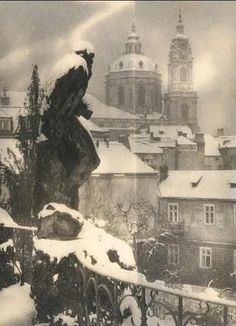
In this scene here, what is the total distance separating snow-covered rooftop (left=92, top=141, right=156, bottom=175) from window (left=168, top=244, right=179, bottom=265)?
45 cm

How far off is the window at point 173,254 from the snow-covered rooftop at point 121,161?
454 millimetres

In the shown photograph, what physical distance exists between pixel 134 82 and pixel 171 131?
0.46 metres

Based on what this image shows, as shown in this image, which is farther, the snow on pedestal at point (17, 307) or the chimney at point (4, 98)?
the chimney at point (4, 98)

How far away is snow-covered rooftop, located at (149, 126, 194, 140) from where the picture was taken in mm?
2939

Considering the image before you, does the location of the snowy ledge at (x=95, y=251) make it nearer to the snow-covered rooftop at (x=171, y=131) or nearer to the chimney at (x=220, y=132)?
the chimney at (x=220, y=132)

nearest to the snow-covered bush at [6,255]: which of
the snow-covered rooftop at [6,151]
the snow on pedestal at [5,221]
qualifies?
the snow on pedestal at [5,221]

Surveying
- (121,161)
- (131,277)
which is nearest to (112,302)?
(131,277)

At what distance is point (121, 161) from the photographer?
3.09 m

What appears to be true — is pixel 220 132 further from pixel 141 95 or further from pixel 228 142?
pixel 141 95

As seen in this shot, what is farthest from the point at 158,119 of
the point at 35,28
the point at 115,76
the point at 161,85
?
the point at 35,28

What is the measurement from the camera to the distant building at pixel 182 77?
98.0 inches

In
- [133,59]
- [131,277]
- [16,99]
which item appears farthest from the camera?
[16,99]

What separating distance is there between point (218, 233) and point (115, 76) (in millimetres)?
999

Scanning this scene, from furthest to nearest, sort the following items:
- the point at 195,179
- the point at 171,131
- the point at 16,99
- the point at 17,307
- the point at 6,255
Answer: the point at 171,131, the point at 16,99, the point at 195,179, the point at 6,255, the point at 17,307
